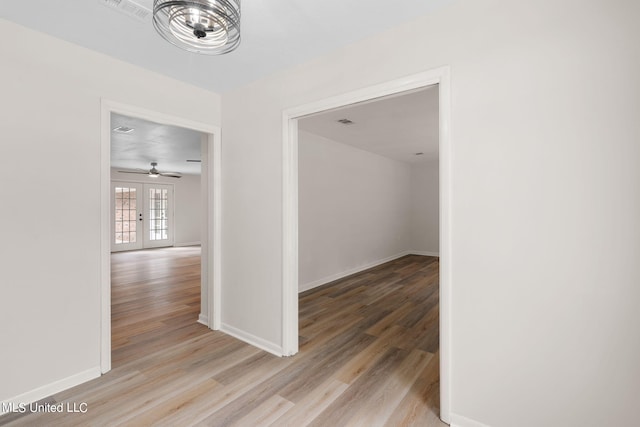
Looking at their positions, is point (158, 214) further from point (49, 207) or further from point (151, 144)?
point (49, 207)

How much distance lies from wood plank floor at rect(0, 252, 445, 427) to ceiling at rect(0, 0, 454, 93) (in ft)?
8.04

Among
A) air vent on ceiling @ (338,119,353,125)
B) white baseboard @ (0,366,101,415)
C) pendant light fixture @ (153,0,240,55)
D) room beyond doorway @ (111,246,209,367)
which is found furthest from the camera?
air vent on ceiling @ (338,119,353,125)

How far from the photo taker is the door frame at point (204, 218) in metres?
2.36

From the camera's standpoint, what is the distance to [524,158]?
1.56 m

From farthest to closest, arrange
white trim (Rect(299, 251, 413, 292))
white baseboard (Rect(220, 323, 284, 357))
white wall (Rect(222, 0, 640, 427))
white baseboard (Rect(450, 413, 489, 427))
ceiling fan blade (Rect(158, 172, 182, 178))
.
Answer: ceiling fan blade (Rect(158, 172, 182, 178))
white trim (Rect(299, 251, 413, 292))
white baseboard (Rect(220, 323, 284, 357))
white baseboard (Rect(450, 413, 489, 427))
white wall (Rect(222, 0, 640, 427))

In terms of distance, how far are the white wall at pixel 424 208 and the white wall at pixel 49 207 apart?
23.4 feet

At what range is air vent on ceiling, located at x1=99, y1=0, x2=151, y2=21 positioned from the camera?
5.66ft

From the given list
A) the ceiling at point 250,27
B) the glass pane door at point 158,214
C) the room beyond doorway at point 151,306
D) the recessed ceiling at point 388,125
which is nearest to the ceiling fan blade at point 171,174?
the glass pane door at point 158,214

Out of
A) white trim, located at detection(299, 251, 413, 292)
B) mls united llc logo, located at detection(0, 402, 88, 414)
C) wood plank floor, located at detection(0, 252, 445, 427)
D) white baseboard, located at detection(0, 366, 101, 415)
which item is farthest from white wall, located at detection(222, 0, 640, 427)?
white trim, located at detection(299, 251, 413, 292)

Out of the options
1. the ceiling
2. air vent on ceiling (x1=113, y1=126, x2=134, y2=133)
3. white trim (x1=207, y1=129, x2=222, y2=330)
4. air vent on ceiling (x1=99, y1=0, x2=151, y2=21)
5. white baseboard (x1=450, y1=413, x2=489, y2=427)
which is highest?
air vent on ceiling (x1=113, y1=126, x2=134, y2=133)

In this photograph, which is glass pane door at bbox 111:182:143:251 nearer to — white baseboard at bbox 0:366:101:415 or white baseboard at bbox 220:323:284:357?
white baseboard at bbox 220:323:284:357

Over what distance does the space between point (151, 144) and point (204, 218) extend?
303 cm

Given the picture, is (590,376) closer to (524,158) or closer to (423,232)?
(524,158)

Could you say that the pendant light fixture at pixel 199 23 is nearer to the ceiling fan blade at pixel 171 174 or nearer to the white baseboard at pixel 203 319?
the white baseboard at pixel 203 319
